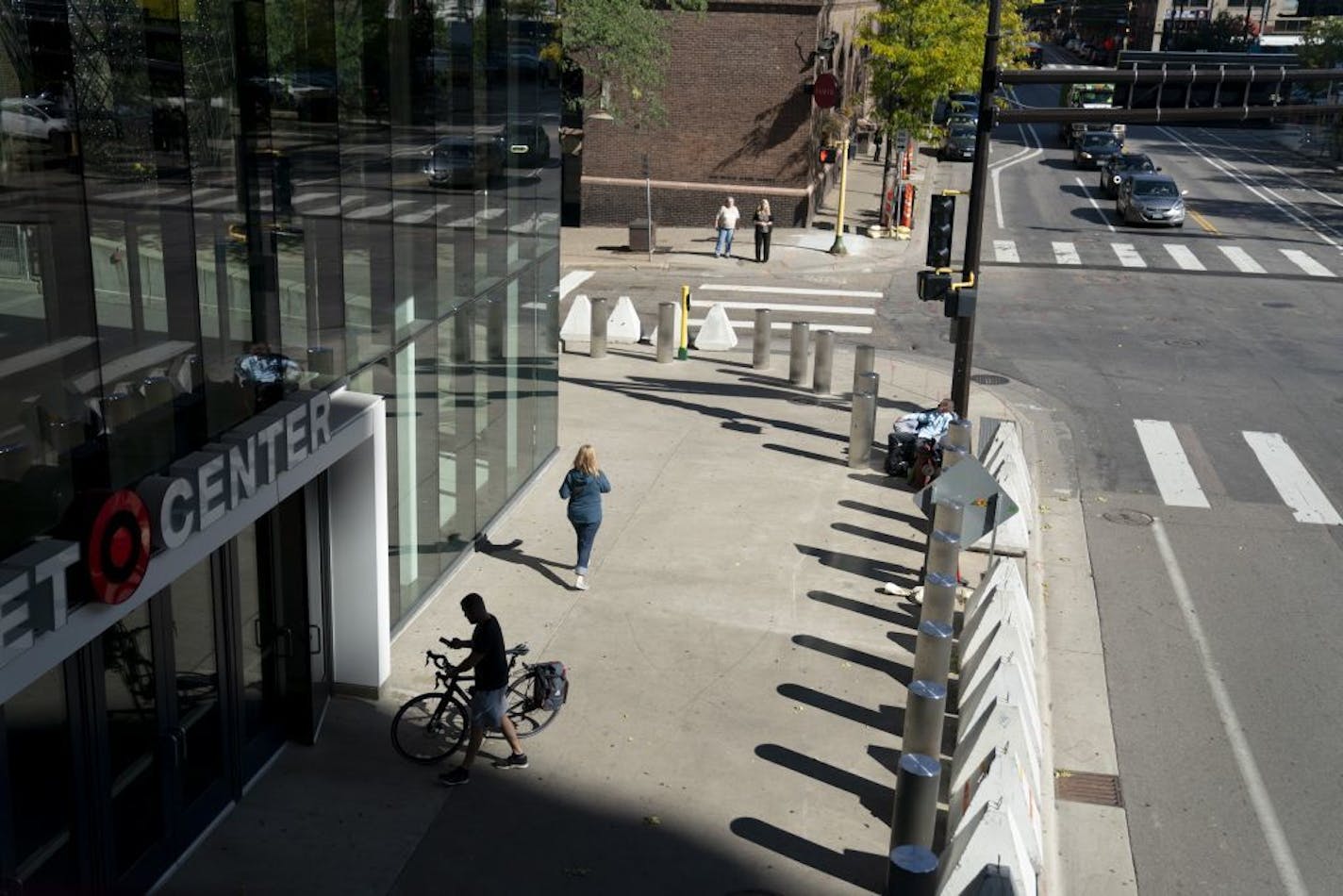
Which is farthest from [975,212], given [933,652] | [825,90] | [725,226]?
[825,90]

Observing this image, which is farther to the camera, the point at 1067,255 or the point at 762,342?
the point at 1067,255

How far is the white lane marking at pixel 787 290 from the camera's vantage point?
3036 centimetres

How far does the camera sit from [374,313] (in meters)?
11.5

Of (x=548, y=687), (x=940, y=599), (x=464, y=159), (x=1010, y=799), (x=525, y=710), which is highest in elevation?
(x=464, y=159)

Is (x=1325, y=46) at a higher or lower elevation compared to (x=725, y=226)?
higher

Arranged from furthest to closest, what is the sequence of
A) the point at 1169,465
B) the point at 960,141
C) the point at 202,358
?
1. the point at 960,141
2. the point at 1169,465
3. the point at 202,358

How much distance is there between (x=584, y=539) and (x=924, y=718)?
431 centimetres

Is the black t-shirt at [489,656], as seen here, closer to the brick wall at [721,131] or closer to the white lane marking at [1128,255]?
the white lane marking at [1128,255]

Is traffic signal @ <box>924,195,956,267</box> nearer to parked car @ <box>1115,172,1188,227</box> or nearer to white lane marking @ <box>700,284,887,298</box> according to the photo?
white lane marking @ <box>700,284,887,298</box>

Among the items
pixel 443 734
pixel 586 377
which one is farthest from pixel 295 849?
pixel 586 377

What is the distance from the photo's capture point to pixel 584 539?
13.7 m

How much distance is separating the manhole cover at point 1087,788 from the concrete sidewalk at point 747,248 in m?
22.7

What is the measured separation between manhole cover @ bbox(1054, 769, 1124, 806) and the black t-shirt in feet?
14.0

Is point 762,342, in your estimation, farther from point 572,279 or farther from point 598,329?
point 572,279
